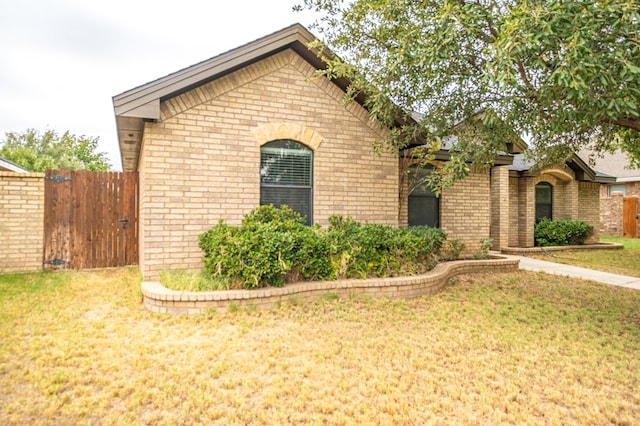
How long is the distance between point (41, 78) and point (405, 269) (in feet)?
136

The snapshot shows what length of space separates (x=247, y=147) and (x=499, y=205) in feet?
31.8

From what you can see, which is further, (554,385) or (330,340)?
(330,340)

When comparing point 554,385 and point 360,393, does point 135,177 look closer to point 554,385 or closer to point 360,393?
point 360,393

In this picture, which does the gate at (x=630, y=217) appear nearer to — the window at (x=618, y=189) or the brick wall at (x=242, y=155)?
the window at (x=618, y=189)

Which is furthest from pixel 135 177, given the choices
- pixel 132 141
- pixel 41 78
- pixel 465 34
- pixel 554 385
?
pixel 41 78

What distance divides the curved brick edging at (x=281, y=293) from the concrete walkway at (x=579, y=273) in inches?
157

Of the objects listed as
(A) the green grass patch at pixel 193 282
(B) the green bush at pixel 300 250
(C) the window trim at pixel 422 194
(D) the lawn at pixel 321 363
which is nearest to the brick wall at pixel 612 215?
(C) the window trim at pixel 422 194

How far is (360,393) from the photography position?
3.11m

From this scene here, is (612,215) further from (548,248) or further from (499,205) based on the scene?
(499,205)

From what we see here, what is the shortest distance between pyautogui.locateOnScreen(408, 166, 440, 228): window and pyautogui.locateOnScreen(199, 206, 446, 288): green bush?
2.63 m

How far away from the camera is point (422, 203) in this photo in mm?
10250

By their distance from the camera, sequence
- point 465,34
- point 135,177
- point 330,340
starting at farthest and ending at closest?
point 135,177
point 465,34
point 330,340

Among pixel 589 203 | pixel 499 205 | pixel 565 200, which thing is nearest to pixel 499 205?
pixel 499 205

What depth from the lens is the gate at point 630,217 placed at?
20.8 meters
